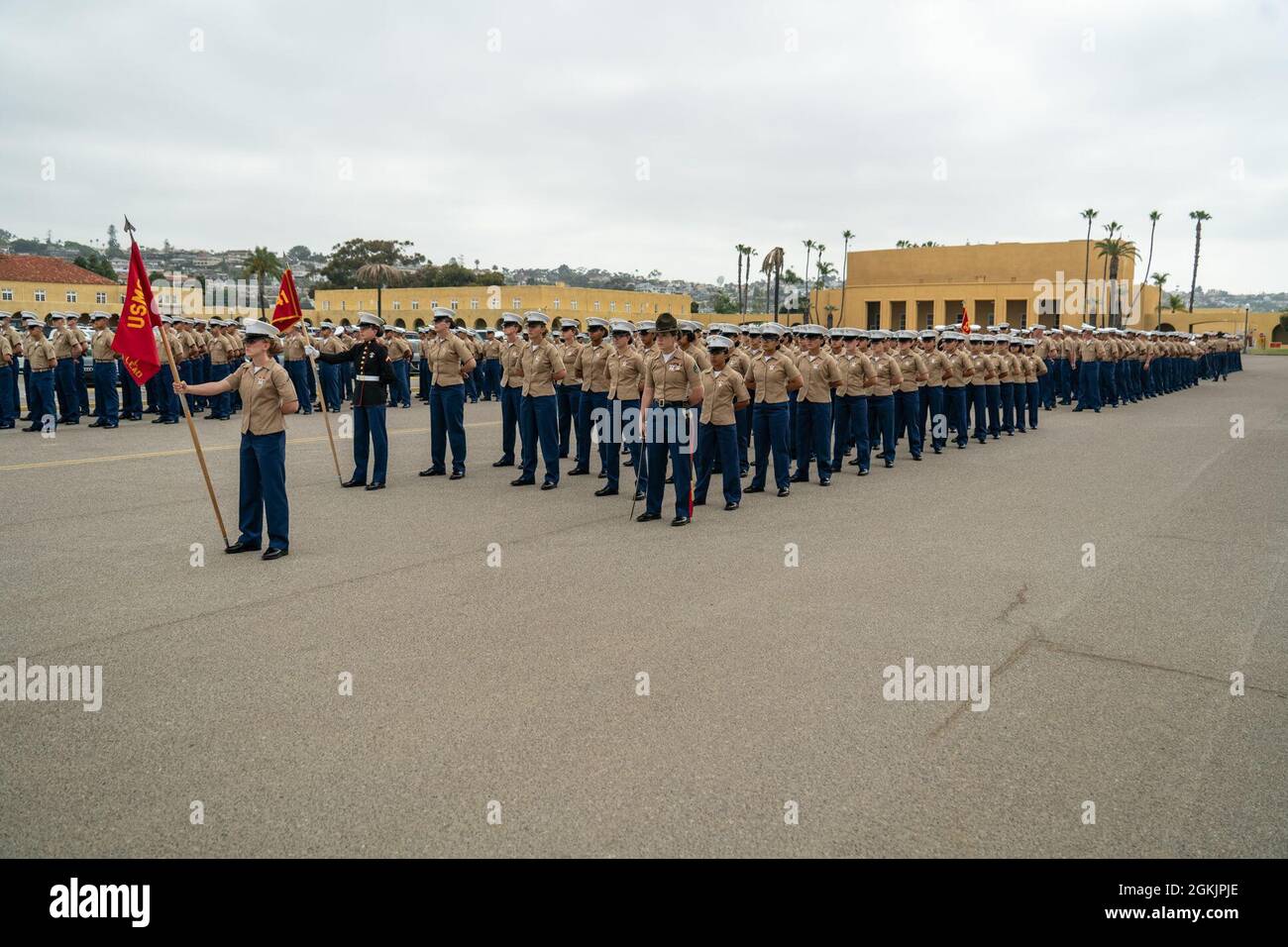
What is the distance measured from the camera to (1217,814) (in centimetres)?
378

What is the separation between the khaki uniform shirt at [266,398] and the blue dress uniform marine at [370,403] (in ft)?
11.0

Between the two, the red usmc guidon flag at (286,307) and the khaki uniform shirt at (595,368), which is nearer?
the red usmc guidon flag at (286,307)

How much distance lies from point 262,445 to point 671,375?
14.1 feet

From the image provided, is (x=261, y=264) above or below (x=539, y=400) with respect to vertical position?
above

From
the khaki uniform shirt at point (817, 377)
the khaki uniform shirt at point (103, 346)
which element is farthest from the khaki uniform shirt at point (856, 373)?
the khaki uniform shirt at point (103, 346)

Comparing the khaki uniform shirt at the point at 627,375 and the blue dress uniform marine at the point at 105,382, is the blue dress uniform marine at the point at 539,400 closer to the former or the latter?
the khaki uniform shirt at the point at 627,375

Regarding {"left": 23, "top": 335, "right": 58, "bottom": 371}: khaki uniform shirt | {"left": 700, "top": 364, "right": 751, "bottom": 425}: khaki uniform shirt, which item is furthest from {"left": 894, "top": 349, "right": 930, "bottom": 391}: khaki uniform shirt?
{"left": 23, "top": 335, "right": 58, "bottom": 371}: khaki uniform shirt

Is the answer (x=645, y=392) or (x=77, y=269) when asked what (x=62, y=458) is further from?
(x=77, y=269)

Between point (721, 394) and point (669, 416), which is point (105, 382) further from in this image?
point (721, 394)

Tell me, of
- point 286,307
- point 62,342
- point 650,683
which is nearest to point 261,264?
point 62,342

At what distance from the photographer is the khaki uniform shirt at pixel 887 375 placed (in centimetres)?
1450

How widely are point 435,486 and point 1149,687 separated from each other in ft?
29.7

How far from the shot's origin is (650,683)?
17.1 ft
